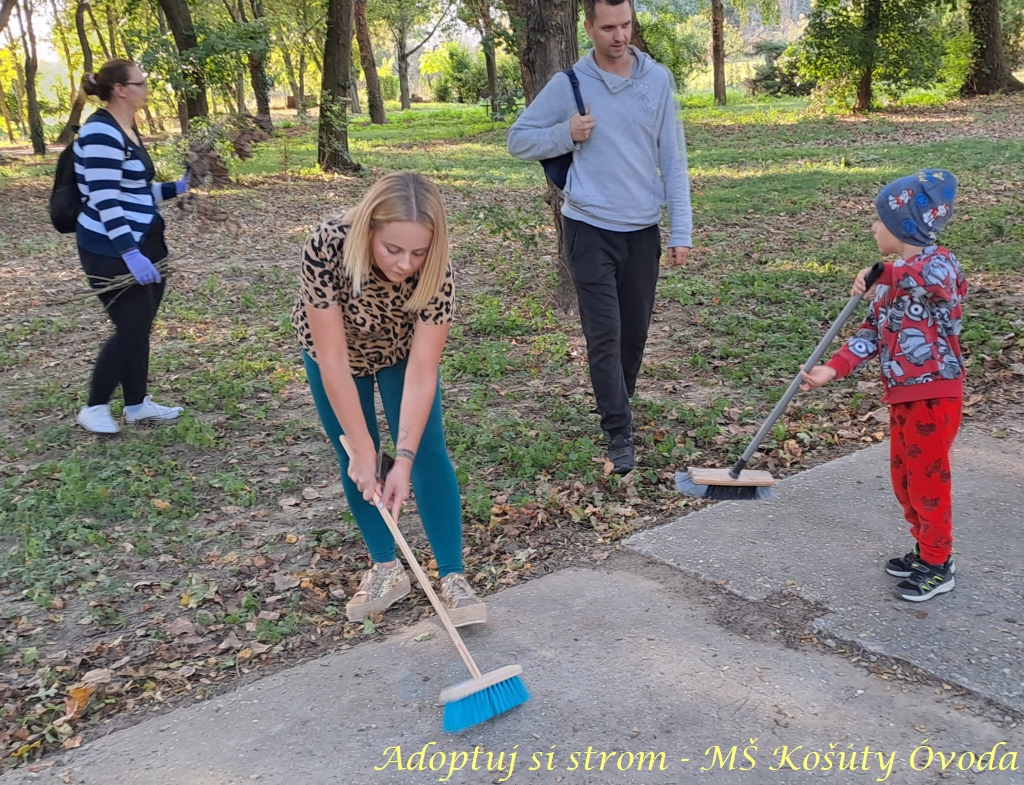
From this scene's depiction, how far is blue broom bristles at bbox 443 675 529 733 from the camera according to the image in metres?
2.59

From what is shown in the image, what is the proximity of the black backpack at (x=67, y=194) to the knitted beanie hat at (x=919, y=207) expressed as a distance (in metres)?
4.02

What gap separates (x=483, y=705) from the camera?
2.62 m

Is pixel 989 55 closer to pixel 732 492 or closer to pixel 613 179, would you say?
pixel 613 179

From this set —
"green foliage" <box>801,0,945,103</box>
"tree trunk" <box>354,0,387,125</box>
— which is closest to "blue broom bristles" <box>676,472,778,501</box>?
"green foliage" <box>801,0,945,103</box>

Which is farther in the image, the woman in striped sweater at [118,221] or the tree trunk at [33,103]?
the tree trunk at [33,103]

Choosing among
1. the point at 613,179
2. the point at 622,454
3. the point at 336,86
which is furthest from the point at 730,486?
the point at 336,86

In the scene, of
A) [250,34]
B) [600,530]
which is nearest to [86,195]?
[600,530]

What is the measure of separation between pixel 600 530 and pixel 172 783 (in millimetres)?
1967

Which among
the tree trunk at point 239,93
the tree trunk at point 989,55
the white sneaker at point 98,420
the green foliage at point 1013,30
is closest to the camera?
the white sneaker at point 98,420

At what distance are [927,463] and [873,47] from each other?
18731mm

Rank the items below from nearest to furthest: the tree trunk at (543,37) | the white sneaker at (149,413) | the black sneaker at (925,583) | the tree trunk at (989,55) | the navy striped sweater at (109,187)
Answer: the black sneaker at (925,583) → the navy striped sweater at (109,187) → the white sneaker at (149,413) → the tree trunk at (543,37) → the tree trunk at (989,55)

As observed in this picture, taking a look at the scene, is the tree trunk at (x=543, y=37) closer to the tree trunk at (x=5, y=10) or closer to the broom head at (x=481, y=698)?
the broom head at (x=481, y=698)

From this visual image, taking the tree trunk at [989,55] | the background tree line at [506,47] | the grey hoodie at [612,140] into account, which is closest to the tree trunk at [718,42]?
the background tree line at [506,47]

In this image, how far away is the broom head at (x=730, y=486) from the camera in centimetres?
396
